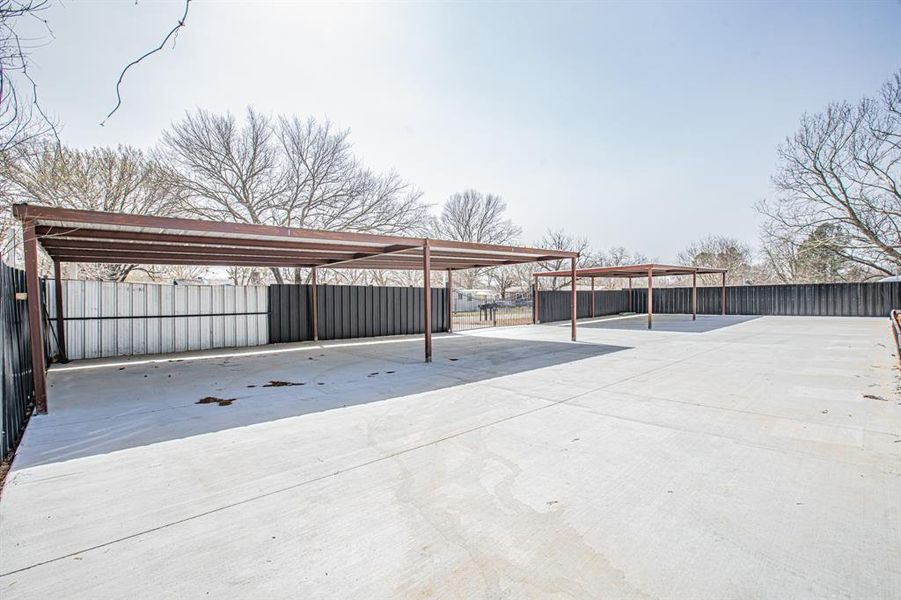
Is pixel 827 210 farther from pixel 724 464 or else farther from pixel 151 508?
pixel 151 508

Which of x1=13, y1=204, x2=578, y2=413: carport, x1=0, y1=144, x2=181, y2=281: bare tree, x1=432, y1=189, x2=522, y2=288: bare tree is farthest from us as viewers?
x1=432, y1=189, x2=522, y2=288: bare tree

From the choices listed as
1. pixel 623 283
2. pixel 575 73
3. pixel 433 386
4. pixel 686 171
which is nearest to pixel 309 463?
pixel 433 386

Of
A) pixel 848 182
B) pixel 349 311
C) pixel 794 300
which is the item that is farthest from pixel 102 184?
pixel 794 300

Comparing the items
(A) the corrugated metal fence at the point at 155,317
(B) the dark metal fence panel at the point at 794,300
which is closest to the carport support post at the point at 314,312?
(A) the corrugated metal fence at the point at 155,317

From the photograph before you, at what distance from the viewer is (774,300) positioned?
67.2 feet

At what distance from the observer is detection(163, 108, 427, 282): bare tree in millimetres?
15680

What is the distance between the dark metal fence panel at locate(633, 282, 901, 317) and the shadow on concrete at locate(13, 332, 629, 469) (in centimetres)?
1643

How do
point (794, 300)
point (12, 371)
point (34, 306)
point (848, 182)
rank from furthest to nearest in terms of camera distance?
point (794, 300), point (848, 182), point (34, 306), point (12, 371)

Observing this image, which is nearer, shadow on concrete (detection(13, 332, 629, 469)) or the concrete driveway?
the concrete driveway

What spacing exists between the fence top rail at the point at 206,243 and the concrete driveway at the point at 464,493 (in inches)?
91.7

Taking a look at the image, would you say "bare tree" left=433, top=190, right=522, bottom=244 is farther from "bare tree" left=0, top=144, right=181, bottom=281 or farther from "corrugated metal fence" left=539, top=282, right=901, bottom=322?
"bare tree" left=0, top=144, right=181, bottom=281

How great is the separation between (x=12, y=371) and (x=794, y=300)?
87.6 ft

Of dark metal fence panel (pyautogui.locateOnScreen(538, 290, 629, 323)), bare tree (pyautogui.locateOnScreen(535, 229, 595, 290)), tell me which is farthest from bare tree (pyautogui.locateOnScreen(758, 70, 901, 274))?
bare tree (pyautogui.locateOnScreen(535, 229, 595, 290))

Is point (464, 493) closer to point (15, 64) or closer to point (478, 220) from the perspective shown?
point (15, 64)
